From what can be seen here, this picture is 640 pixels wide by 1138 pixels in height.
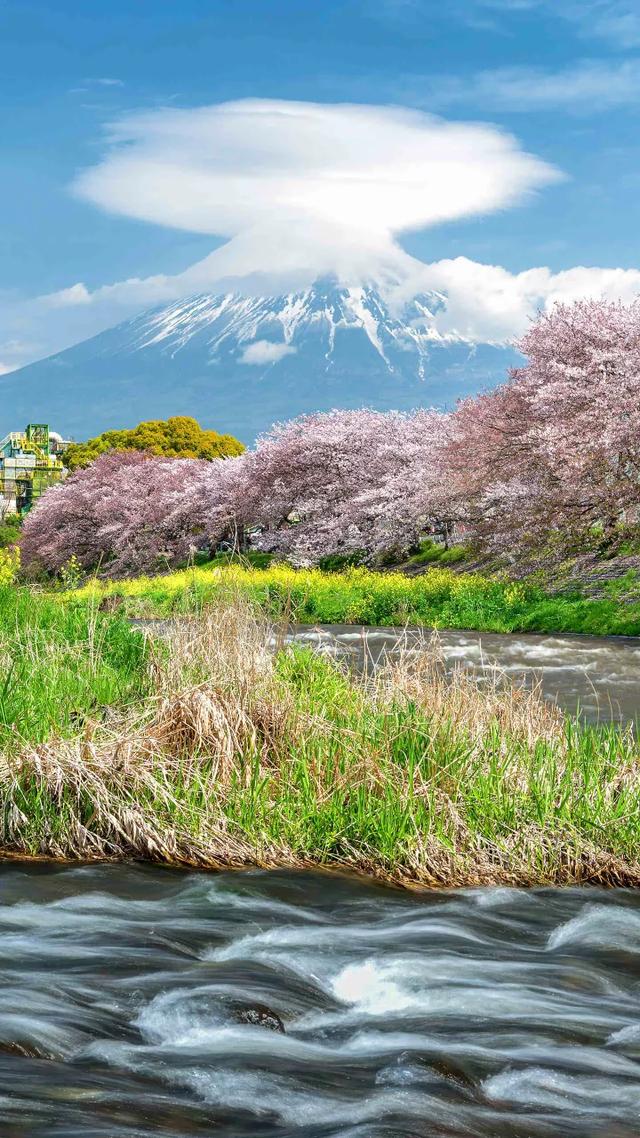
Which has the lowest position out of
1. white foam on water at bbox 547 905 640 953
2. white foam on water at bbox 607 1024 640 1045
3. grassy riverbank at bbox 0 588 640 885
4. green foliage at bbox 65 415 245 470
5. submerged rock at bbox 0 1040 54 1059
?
white foam on water at bbox 607 1024 640 1045

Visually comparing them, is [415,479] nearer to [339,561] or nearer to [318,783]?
[339,561]

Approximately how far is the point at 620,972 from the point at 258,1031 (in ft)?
7.27

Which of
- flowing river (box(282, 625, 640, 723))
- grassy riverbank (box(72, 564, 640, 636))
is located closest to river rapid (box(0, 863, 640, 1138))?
flowing river (box(282, 625, 640, 723))

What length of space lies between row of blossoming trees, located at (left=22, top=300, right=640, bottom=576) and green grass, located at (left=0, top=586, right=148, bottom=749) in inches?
33.3

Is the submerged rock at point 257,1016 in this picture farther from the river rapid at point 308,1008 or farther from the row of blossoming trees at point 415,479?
the row of blossoming trees at point 415,479

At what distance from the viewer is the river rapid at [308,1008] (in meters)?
4.57

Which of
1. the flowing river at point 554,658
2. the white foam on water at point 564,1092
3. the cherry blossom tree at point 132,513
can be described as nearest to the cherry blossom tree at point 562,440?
the flowing river at point 554,658

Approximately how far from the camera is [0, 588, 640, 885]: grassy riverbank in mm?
8383

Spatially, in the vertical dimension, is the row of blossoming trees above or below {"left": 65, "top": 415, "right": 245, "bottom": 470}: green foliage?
below

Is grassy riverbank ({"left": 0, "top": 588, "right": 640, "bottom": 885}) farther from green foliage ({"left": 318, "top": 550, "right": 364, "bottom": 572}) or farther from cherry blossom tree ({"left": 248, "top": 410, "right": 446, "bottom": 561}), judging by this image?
green foliage ({"left": 318, "top": 550, "right": 364, "bottom": 572})

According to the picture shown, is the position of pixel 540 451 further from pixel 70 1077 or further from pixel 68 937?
pixel 70 1077

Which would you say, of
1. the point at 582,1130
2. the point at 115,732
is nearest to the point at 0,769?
the point at 115,732

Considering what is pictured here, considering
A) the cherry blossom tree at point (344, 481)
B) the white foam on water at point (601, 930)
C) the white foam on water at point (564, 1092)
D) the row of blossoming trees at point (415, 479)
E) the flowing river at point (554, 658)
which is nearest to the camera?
the white foam on water at point (564, 1092)

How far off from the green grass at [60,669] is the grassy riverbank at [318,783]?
0.05 meters
